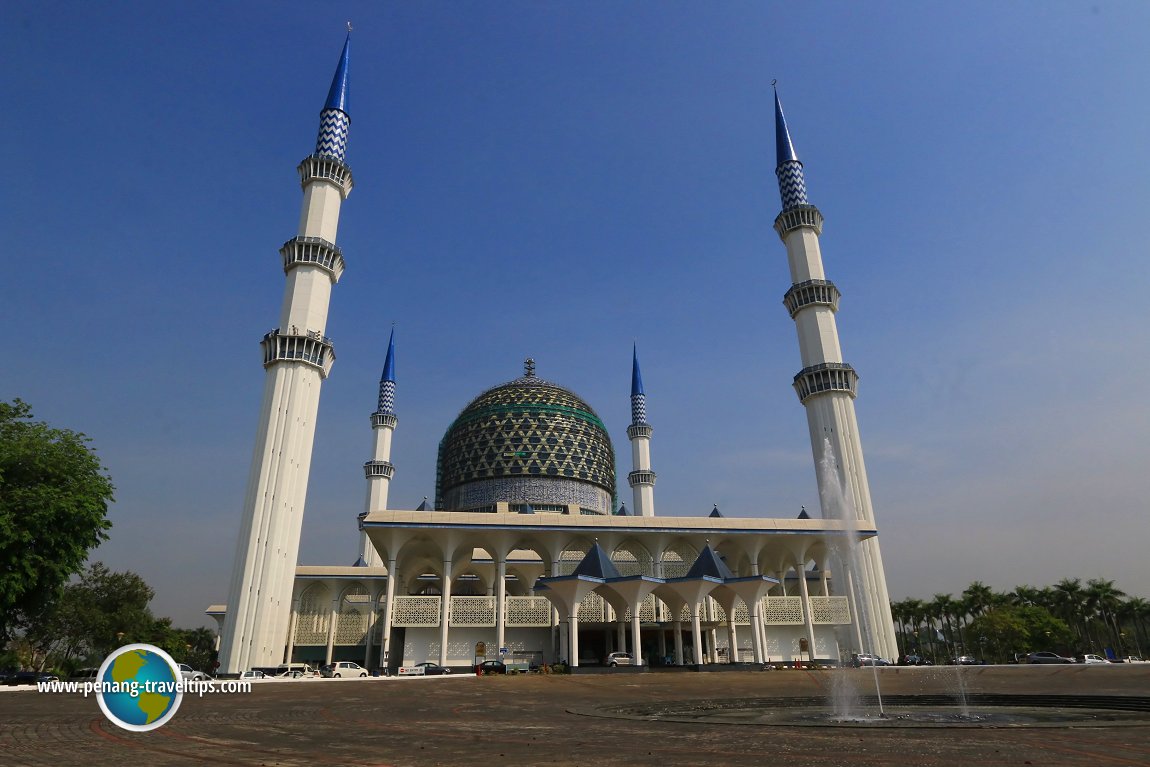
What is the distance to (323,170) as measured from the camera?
135 feet

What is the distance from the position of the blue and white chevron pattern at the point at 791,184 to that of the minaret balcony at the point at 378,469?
36024 millimetres

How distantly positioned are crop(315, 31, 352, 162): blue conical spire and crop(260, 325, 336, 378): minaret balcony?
11927mm

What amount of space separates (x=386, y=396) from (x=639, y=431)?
2282cm

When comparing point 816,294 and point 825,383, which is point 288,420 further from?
point 816,294

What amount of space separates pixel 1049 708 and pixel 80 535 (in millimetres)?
27841

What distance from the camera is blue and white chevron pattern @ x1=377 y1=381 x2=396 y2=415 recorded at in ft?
198

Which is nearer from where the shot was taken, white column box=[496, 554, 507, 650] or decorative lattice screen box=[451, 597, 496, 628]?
white column box=[496, 554, 507, 650]

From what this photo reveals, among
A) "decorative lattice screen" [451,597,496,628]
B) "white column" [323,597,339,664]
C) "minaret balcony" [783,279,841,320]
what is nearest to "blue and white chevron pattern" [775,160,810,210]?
"minaret balcony" [783,279,841,320]

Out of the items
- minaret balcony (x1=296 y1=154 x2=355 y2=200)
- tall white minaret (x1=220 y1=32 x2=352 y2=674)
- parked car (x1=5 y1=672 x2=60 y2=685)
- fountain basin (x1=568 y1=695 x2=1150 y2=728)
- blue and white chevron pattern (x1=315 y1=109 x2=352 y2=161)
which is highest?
blue and white chevron pattern (x1=315 y1=109 x2=352 y2=161)

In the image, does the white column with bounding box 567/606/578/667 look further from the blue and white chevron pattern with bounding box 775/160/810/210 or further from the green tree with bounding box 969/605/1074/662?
the green tree with bounding box 969/605/1074/662

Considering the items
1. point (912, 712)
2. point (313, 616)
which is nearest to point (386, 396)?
point (313, 616)

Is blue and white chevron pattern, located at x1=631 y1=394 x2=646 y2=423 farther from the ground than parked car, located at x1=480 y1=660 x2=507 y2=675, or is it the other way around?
blue and white chevron pattern, located at x1=631 y1=394 x2=646 y2=423

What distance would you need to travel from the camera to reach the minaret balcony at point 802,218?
1849 inches

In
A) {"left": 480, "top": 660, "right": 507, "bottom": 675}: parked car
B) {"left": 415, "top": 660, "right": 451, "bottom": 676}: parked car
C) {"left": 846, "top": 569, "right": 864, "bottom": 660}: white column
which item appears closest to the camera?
{"left": 480, "top": 660, "right": 507, "bottom": 675}: parked car
